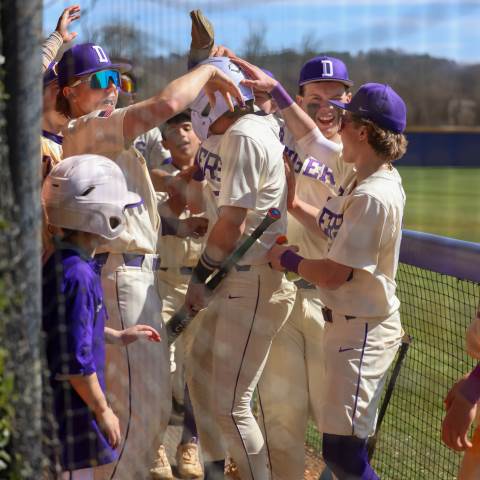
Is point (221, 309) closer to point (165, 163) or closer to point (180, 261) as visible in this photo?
point (180, 261)

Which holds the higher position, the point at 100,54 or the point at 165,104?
the point at 100,54

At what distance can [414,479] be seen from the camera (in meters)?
4.12

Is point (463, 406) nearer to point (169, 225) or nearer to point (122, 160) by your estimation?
point (122, 160)

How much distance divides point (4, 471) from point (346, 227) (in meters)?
1.40

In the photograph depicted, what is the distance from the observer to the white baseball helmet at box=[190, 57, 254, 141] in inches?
134

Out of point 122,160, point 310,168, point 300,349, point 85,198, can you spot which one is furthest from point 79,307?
point 310,168

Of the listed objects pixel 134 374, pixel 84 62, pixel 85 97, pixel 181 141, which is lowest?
pixel 134 374

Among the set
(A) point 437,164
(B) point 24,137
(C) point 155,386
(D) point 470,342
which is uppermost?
(B) point 24,137

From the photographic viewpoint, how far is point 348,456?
3145 mm

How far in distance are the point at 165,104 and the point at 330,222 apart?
829 mm

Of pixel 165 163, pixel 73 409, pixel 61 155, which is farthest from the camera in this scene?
pixel 165 163

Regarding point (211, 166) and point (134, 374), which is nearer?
point (134, 374)

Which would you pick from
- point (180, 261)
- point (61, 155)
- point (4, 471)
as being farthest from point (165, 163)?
point (4, 471)

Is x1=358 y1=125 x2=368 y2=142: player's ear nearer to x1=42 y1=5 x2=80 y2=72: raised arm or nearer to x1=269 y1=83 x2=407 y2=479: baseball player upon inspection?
x1=269 y1=83 x2=407 y2=479: baseball player
